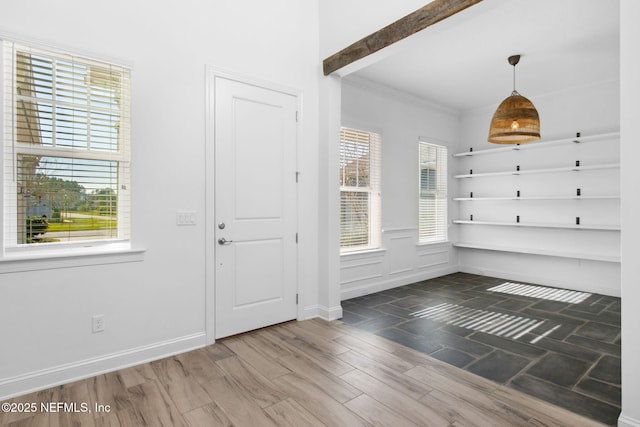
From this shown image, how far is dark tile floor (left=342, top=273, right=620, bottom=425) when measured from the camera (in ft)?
7.88

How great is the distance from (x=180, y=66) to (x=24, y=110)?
1.12 meters

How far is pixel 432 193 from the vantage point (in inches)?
237

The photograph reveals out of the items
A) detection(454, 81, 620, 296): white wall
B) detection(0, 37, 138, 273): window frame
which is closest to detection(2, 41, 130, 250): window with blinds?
detection(0, 37, 138, 273): window frame

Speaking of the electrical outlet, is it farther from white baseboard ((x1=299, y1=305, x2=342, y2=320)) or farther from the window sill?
white baseboard ((x1=299, y1=305, x2=342, y2=320))

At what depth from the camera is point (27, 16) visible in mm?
2285

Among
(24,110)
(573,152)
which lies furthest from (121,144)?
(573,152)

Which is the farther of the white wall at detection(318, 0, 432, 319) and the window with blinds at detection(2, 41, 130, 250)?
the white wall at detection(318, 0, 432, 319)

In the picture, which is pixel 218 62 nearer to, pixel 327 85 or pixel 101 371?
pixel 327 85

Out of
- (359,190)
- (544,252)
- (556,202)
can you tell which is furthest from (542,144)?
(359,190)

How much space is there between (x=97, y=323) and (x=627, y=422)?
131 inches

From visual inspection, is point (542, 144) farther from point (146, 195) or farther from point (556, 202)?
point (146, 195)

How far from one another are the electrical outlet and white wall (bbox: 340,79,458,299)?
277 centimetres

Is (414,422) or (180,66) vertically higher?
(180,66)

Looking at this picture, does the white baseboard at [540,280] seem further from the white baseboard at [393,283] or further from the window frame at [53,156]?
the window frame at [53,156]
